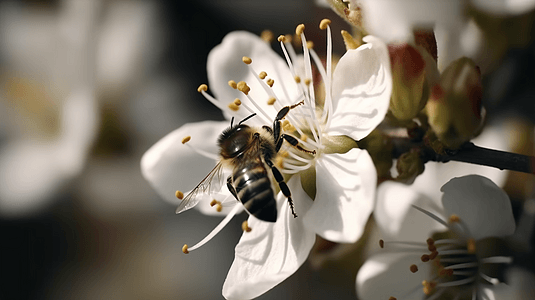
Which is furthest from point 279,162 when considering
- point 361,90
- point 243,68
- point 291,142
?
point 243,68

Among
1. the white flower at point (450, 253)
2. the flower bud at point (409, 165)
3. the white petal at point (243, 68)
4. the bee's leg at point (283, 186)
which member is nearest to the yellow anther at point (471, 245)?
the white flower at point (450, 253)

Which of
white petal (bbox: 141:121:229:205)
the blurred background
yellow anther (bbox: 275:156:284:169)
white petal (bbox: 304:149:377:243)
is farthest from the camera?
the blurred background

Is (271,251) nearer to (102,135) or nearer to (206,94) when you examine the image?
(206,94)

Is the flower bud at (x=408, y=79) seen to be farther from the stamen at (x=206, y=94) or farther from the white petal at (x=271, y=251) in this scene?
the stamen at (x=206, y=94)

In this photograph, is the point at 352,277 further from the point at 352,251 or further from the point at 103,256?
the point at 103,256

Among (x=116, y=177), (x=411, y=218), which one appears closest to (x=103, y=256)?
(x=116, y=177)

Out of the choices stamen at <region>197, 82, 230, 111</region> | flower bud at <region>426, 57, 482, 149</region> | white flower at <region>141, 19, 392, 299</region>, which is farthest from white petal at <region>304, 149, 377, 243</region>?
stamen at <region>197, 82, 230, 111</region>

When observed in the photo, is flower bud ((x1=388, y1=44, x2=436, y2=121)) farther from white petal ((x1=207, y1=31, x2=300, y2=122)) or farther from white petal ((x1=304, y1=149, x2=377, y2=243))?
white petal ((x1=207, y1=31, x2=300, y2=122))
